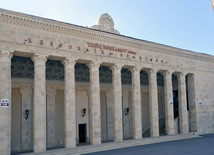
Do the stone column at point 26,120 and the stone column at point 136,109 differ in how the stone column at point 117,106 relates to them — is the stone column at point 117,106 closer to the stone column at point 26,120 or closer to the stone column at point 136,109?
the stone column at point 136,109

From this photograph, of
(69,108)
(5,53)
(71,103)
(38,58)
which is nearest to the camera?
(5,53)

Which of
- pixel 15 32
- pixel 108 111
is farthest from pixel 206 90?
pixel 15 32

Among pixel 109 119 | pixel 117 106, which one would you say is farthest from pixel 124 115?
pixel 117 106

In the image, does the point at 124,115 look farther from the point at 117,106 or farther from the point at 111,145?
the point at 111,145

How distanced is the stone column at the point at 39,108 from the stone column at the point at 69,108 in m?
1.89

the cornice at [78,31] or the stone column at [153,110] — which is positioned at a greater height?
the cornice at [78,31]

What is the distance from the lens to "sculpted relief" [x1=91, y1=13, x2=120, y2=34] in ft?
76.3

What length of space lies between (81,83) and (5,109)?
10.4 metres

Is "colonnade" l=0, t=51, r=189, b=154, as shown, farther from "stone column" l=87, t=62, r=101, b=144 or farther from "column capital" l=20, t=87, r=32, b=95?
"column capital" l=20, t=87, r=32, b=95

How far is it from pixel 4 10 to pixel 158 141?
57.2ft

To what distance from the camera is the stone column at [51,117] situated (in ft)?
75.5

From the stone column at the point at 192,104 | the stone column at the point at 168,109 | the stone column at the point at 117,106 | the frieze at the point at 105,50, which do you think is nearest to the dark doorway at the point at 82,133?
the stone column at the point at 117,106

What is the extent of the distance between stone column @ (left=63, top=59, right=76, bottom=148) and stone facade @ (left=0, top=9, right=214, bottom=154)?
74mm

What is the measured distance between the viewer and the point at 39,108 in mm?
17844
